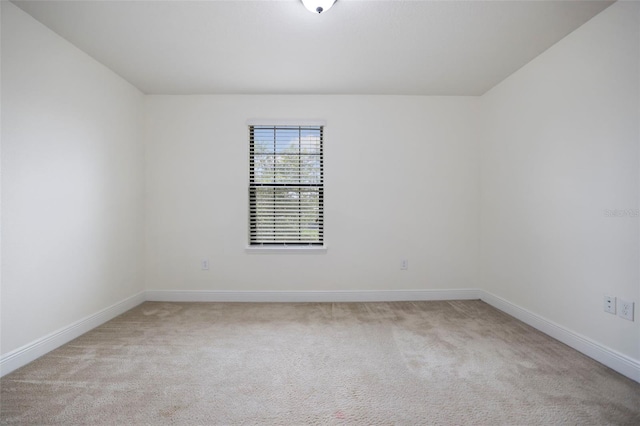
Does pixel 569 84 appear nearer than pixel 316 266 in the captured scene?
Yes

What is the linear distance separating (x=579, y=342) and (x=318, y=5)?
126 inches

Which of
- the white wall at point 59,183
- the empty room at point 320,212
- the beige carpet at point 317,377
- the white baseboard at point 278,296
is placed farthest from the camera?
the white baseboard at point 278,296

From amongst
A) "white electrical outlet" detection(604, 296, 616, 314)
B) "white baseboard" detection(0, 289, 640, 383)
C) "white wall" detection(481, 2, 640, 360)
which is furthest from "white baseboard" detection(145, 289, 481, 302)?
"white electrical outlet" detection(604, 296, 616, 314)

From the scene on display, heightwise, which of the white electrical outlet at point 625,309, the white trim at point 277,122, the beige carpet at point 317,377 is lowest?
the beige carpet at point 317,377

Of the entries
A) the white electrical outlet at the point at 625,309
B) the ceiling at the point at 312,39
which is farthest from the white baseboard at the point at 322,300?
the ceiling at the point at 312,39

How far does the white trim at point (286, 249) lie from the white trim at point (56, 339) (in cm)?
145

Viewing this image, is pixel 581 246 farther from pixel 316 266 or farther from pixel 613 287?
pixel 316 266

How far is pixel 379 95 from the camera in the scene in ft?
11.8

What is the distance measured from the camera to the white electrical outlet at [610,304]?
2.06 metres

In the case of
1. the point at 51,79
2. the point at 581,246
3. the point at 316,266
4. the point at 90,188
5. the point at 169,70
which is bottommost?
the point at 316,266

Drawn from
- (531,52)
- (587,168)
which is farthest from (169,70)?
(587,168)

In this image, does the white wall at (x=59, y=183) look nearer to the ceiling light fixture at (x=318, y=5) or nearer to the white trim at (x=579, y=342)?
the ceiling light fixture at (x=318, y=5)

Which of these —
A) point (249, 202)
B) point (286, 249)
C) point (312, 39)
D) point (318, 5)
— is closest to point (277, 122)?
point (249, 202)

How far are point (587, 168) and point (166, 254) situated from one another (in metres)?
4.25
